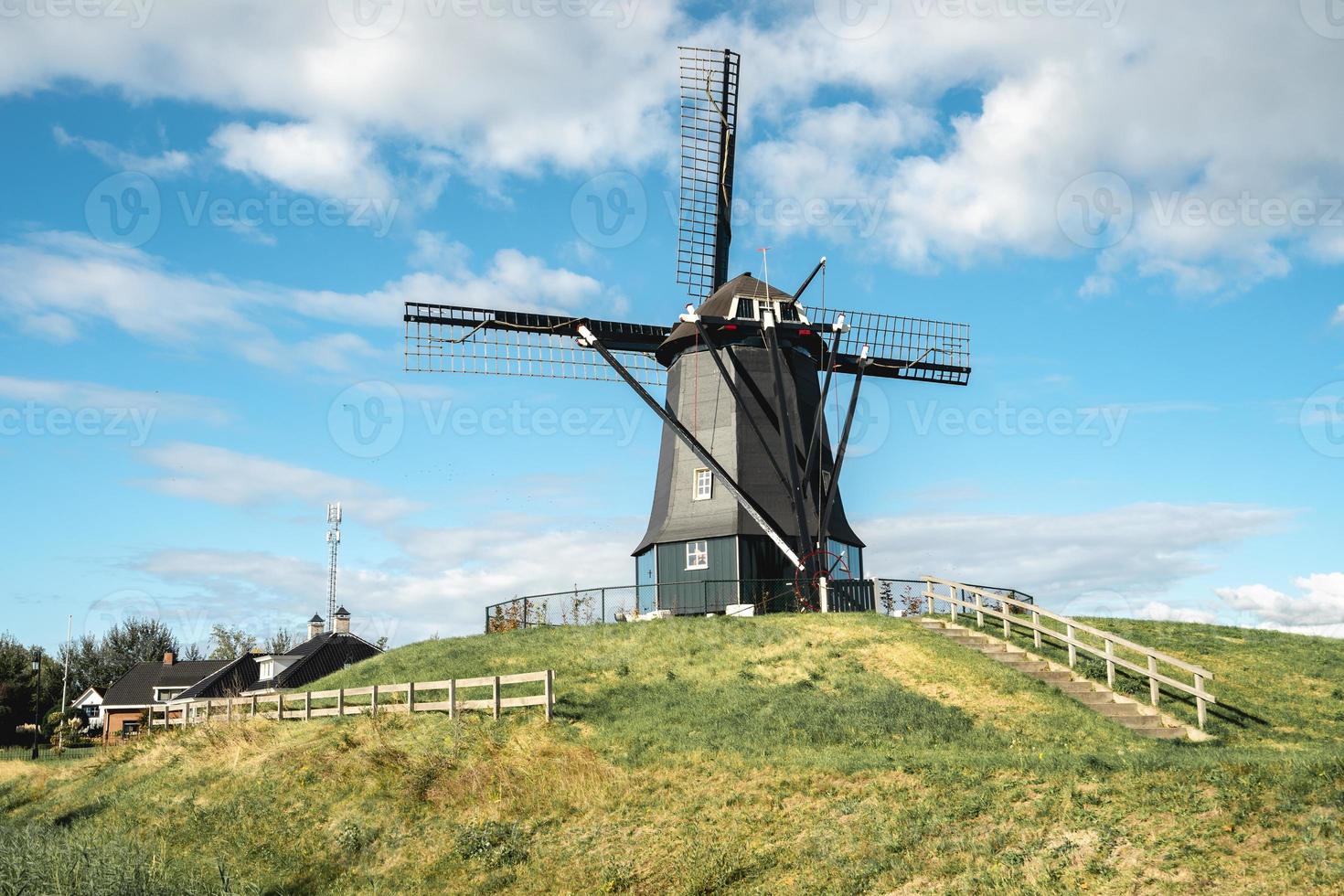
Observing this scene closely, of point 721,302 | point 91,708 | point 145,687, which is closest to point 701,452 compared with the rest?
point 721,302

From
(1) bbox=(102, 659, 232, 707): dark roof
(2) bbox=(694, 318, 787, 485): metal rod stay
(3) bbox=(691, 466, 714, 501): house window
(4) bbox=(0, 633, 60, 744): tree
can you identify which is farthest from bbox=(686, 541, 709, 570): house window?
(1) bbox=(102, 659, 232, 707): dark roof

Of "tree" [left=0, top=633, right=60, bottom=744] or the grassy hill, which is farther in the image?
"tree" [left=0, top=633, right=60, bottom=744]

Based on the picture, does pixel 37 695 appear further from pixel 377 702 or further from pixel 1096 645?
pixel 1096 645

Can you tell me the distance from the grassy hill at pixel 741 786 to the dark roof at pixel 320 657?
108 feet

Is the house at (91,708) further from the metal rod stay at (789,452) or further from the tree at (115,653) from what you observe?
the metal rod stay at (789,452)

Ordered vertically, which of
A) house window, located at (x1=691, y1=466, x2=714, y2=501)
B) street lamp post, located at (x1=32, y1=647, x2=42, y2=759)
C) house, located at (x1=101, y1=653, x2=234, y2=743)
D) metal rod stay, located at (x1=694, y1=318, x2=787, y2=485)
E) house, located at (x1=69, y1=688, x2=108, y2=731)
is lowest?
house, located at (x1=69, y1=688, x2=108, y2=731)

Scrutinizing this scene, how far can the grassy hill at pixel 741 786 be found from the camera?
13305mm

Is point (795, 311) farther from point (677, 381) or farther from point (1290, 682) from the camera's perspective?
point (1290, 682)

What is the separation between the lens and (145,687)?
74.3m

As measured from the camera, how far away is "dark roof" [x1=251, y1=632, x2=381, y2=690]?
60.6m

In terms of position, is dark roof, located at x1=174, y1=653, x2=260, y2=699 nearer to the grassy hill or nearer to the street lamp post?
the street lamp post

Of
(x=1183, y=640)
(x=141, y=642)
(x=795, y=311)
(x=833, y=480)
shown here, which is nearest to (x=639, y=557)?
(x=833, y=480)

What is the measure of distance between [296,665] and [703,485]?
3728 cm

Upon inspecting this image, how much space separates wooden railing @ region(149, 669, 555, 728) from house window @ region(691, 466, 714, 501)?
10212 mm
